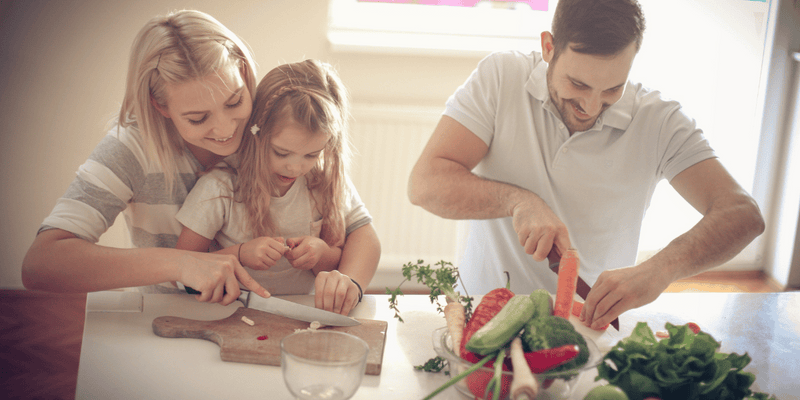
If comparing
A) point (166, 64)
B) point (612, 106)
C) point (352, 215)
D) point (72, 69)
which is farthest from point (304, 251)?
point (72, 69)

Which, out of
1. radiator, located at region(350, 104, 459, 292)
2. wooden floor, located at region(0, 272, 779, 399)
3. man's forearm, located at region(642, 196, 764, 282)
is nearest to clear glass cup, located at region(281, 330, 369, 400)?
man's forearm, located at region(642, 196, 764, 282)

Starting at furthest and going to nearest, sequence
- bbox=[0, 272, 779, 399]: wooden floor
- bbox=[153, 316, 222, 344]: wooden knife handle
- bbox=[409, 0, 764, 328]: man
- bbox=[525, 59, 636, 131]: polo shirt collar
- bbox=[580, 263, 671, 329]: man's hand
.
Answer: bbox=[0, 272, 779, 399]: wooden floor
bbox=[525, 59, 636, 131]: polo shirt collar
bbox=[409, 0, 764, 328]: man
bbox=[580, 263, 671, 329]: man's hand
bbox=[153, 316, 222, 344]: wooden knife handle

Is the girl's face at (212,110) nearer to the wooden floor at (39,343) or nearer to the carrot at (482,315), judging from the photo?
the carrot at (482,315)

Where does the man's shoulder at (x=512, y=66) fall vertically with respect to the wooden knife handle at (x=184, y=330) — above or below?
above

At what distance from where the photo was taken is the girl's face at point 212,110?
1.17 meters

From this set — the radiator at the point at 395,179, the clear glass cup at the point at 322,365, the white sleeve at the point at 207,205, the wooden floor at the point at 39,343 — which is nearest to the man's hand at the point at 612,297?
the clear glass cup at the point at 322,365

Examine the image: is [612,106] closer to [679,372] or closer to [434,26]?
[679,372]

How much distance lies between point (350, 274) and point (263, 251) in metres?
0.21

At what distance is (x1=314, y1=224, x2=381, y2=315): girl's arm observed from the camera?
1114mm

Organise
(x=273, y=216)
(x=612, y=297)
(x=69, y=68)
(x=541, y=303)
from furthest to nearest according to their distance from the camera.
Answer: (x=69, y=68)
(x=273, y=216)
(x=612, y=297)
(x=541, y=303)

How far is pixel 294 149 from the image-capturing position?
1.26 meters

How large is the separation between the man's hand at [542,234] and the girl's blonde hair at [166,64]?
0.68 metres

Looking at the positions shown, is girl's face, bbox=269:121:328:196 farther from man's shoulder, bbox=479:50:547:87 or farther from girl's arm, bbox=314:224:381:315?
man's shoulder, bbox=479:50:547:87

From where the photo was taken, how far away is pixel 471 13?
276 cm
